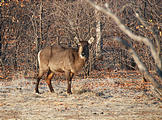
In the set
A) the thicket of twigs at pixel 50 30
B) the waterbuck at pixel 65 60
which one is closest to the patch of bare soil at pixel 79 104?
the waterbuck at pixel 65 60

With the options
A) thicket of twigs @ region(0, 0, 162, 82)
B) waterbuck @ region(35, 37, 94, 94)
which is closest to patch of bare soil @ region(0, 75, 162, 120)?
waterbuck @ region(35, 37, 94, 94)

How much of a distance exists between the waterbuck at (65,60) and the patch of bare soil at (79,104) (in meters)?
0.75

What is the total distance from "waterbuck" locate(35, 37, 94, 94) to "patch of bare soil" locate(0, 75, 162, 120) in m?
0.75

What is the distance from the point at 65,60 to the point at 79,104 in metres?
3.00

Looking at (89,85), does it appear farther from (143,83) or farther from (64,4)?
(64,4)

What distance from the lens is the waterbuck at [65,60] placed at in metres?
13.1

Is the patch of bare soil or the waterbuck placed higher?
the waterbuck

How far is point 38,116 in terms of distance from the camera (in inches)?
364

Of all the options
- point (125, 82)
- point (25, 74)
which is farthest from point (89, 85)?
point (25, 74)

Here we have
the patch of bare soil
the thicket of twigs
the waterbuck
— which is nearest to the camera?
the patch of bare soil

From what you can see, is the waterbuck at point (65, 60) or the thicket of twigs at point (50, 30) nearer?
the waterbuck at point (65, 60)

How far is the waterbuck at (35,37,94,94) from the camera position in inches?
517

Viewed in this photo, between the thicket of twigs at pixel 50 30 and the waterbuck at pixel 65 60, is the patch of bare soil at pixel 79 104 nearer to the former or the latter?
the waterbuck at pixel 65 60

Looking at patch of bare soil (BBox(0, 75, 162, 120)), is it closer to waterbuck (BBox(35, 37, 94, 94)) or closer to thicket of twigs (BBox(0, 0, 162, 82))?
waterbuck (BBox(35, 37, 94, 94))
